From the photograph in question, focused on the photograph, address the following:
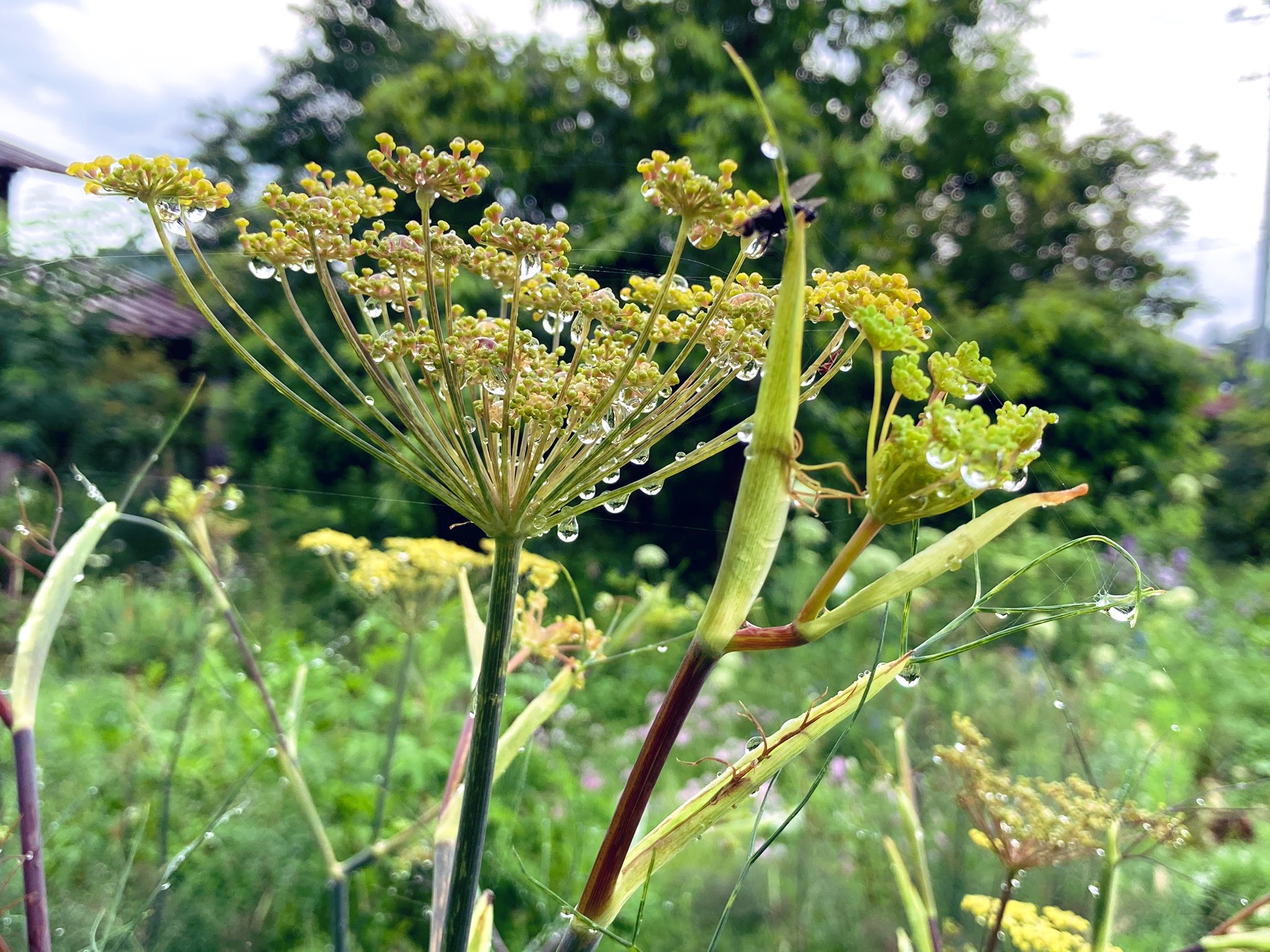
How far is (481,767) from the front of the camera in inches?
15.9

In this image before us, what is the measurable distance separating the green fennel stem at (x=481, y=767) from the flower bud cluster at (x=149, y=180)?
0.89ft

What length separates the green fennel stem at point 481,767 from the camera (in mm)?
396

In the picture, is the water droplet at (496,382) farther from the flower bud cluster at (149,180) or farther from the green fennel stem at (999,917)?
the green fennel stem at (999,917)

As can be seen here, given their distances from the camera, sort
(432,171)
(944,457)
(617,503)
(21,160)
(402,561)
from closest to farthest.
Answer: (944,457)
(432,171)
(617,503)
(21,160)
(402,561)

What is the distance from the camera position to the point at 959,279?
294 inches

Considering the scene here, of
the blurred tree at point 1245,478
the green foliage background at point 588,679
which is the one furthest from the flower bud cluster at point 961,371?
the blurred tree at point 1245,478

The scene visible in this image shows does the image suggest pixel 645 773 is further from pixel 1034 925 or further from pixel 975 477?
pixel 1034 925

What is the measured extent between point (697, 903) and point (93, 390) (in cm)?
152

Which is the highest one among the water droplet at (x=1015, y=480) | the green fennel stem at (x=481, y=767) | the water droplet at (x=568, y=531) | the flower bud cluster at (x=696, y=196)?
the flower bud cluster at (x=696, y=196)

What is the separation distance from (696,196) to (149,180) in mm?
294

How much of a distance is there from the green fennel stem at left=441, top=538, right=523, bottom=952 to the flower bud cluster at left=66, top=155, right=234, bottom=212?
0.27 metres

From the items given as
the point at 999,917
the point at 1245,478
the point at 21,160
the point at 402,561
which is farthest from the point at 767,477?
the point at 1245,478

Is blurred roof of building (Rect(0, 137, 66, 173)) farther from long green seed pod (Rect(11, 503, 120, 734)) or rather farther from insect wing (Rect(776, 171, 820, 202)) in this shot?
insect wing (Rect(776, 171, 820, 202))

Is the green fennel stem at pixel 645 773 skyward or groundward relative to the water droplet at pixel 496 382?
groundward
